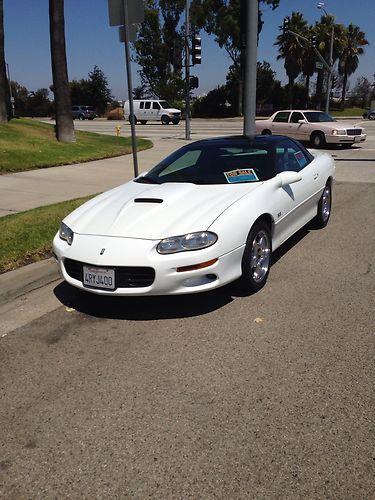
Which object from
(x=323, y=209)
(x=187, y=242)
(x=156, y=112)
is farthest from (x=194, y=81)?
(x=156, y=112)

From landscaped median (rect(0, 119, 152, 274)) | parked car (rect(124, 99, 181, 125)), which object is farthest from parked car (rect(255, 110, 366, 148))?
parked car (rect(124, 99, 181, 125))

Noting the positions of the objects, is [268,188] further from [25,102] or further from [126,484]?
[25,102]

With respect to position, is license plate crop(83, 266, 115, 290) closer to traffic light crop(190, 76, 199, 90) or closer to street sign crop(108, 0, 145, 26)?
street sign crop(108, 0, 145, 26)

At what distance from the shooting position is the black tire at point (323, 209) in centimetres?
638

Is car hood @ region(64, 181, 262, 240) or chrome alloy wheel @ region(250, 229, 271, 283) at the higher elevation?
car hood @ region(64, 181, 262, 240)

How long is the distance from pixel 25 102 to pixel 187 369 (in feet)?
253

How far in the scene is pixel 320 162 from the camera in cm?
635

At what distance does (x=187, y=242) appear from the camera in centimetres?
374

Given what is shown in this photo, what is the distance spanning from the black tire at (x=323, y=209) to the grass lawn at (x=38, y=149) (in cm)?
789

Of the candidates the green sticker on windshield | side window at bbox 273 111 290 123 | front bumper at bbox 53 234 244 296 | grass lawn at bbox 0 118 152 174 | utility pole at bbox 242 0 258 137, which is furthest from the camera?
side window at bbox 273 111 290 123

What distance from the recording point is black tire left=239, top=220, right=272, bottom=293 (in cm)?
410

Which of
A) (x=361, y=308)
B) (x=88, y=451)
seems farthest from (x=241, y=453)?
(x=361, y=308)

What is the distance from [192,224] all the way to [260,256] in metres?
0.88

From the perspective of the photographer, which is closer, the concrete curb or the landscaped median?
the concrete curb
